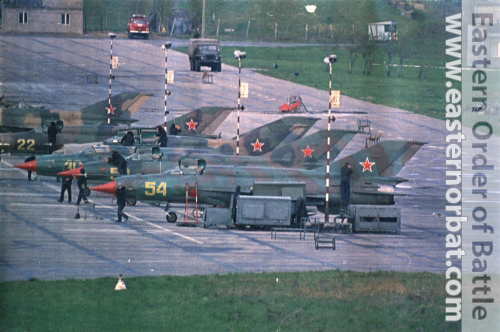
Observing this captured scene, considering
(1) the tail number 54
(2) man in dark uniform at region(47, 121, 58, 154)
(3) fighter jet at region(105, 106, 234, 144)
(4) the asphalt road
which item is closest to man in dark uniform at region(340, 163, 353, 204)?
(4) the asphalt road

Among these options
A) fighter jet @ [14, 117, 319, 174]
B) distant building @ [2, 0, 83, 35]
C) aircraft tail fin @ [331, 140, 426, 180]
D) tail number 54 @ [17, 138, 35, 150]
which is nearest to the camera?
aircraft tail fin @ [331, 140, 426, 180]

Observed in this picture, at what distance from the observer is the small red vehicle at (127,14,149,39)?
3989 inches

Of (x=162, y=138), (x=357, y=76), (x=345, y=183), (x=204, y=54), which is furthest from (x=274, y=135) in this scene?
(x=357, y=76)

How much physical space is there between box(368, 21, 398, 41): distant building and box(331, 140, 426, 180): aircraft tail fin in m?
49.3

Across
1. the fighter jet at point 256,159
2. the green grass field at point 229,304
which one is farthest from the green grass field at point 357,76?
the green grass field at point 229,304

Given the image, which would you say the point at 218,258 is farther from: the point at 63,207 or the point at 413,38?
the point at 413,38

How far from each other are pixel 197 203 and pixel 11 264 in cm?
1198

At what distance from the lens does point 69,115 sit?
64750mm

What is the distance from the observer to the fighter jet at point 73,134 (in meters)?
56.1

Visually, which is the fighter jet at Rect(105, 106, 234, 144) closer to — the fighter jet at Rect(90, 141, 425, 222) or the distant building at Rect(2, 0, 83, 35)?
the fighter jet at Rect(90, 141, 425, 222)

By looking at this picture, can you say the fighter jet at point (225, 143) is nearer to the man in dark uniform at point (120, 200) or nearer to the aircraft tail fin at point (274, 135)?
the aircraft tail fin at point (274, 135)

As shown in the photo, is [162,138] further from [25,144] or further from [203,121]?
[25,144]

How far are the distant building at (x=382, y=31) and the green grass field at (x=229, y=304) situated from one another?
208ft

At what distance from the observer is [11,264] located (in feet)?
105
